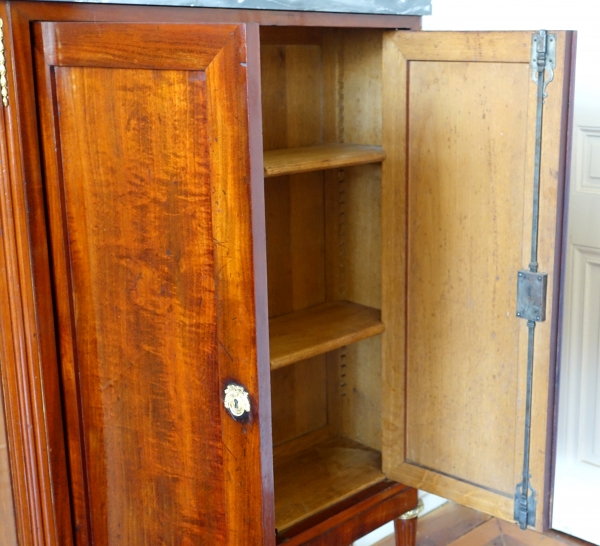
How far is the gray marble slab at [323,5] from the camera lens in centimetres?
129

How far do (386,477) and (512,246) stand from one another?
0.65 m

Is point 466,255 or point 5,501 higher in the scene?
point 466,255

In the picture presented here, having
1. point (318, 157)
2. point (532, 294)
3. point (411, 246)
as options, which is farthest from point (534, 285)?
point (318, 157)

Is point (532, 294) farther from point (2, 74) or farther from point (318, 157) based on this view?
point (2, 74)

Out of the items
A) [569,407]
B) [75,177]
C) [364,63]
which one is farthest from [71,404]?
[569,407]

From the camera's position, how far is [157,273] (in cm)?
124

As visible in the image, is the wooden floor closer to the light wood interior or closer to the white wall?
the light wood interior

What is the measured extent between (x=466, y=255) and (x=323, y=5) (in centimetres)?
54

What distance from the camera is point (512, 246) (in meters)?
1.50

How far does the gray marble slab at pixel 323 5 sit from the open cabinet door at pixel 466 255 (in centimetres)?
7

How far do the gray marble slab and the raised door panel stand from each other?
0.53 feet

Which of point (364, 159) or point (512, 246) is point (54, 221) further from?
point (512, 246)

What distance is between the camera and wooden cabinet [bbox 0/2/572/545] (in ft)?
3.80

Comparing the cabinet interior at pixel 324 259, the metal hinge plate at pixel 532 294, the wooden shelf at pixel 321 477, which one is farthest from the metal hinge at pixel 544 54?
the wooden shelf at pixel 321 477
